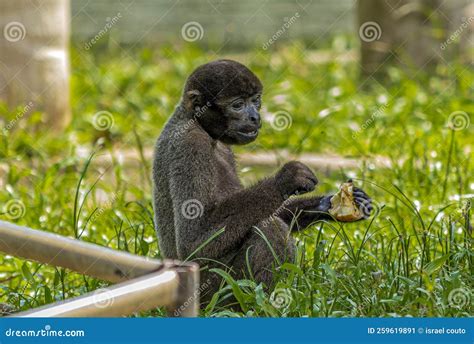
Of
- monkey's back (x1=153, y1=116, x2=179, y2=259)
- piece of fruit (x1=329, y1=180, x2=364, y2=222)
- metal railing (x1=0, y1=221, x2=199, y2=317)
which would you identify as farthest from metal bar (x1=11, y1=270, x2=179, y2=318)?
piece of fruit (x1=329, y1=180, x2=364, y2=222)

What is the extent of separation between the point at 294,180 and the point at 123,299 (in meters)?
1.99

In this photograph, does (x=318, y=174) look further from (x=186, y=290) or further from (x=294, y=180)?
(x=186, y=290)

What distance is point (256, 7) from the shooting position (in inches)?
557

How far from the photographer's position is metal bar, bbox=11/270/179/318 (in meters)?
3.21

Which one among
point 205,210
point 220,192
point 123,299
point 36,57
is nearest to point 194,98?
point 220,192

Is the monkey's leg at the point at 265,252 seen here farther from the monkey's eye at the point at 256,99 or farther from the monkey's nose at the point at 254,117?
the monkey's eye at the point at 256,99

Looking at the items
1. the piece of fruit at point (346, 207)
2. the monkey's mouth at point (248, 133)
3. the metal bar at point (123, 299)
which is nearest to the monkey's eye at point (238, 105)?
the monkey's mouth at point (248, 133)

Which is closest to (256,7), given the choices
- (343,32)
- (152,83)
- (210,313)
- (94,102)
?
(343,32)

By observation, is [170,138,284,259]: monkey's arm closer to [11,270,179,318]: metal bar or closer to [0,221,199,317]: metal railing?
[0,221,199,317]: metal railing

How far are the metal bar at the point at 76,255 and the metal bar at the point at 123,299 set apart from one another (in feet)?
0.39

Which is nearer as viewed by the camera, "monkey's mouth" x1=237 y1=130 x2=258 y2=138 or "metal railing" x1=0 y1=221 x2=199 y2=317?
"metal railing" x1=0 y1=221 x2=199 y2=317

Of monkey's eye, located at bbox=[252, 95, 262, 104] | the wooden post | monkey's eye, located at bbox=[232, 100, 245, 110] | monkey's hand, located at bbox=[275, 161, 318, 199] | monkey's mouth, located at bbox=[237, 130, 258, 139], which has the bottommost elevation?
monkey's hand, located at bbox=[275, 161, 318, 199]

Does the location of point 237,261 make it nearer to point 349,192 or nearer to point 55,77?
point 349,192

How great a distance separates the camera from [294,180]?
5.11 m
